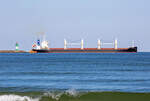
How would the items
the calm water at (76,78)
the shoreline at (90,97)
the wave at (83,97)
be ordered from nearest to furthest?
the wave at (83,97)
the shoreline at (90,97)
the calm water at (76,78)

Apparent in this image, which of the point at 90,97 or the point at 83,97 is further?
the point at 90,97

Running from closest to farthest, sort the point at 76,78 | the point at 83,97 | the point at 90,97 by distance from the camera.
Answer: the point at 83,97
the point at 90,97
the point at 76,78

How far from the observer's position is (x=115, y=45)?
570 ft

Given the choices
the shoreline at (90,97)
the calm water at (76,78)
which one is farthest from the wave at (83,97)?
the calm water at (76,78)

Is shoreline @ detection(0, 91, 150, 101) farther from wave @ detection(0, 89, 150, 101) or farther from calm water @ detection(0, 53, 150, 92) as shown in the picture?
calm water @ detection(0, 53, 150, 92)

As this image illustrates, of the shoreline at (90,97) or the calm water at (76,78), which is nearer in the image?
the shoreline at (90,97)

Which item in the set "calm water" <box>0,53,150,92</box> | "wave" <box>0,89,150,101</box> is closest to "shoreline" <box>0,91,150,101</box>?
"wave" <box>0,89,150,101</box>

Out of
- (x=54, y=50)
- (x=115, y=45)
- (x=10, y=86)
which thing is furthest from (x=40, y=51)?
(x=10, y=86)

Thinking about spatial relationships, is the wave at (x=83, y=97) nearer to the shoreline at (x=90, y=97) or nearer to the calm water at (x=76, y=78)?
the shoreline at (x=90, y=97)

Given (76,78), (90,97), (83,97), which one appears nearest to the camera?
(83,97)

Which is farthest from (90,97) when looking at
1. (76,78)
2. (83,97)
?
(76,78)

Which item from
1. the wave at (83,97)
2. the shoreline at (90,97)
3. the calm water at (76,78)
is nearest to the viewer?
the wave at (83,97)

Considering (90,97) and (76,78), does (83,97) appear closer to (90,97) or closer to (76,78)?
(90,97)

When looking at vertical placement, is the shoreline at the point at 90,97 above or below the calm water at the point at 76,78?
above
